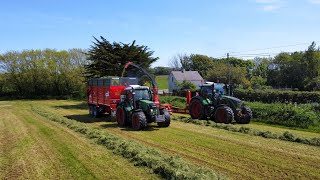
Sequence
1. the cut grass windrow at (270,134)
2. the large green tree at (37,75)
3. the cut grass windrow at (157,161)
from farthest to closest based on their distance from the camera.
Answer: the large green tree at (37,75), the cut grass windrow at (270,134), the cut grass windrow at (157,161)

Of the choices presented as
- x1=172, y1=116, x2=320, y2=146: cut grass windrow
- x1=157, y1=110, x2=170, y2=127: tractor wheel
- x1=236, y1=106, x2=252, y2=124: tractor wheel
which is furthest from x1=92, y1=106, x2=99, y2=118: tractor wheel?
x1=236, y1=106, x2=252, y2=124: tractor wheel

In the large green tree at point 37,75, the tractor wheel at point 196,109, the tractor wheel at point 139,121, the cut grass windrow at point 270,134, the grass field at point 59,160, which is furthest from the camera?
the large green tree at point 37,75

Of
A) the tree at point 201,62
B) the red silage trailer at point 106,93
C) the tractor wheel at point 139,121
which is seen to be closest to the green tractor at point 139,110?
the tractor wheel at point 139,121

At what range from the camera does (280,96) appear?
31.8 metres

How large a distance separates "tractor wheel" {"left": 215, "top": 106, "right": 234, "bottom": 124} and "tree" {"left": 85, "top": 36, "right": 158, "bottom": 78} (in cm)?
1504

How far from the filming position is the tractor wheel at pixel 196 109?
19.2 metres

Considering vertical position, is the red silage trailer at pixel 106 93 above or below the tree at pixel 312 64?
below

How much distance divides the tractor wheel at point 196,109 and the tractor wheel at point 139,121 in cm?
473

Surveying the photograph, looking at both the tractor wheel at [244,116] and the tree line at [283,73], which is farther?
the tree line at [283,73]

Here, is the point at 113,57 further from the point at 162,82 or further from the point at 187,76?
the point at 162,82

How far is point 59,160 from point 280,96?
26147 millimetres

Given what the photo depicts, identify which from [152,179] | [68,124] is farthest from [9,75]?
[152,179]

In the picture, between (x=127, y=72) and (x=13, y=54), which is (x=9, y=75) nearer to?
(x=13, y=54)

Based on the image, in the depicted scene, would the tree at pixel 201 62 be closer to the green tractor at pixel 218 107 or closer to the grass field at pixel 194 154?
the green tractor at pixel 218 107
